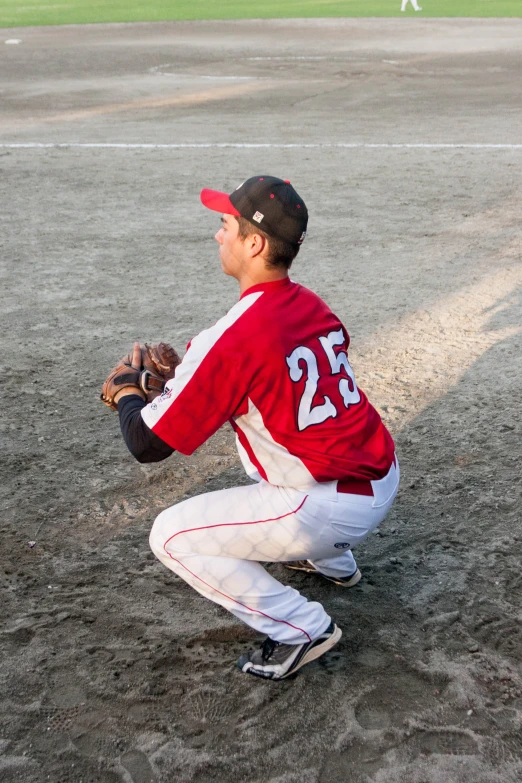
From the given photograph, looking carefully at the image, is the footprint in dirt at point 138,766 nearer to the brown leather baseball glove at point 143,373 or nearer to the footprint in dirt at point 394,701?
the footprint in dirt at point 394,701

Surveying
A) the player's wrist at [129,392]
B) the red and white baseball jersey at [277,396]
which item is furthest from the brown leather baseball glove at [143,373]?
the red and white baseball jersey at [277,396]

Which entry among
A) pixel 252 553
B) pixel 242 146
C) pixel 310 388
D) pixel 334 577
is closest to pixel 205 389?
pixel 310 388

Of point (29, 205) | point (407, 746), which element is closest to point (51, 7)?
point (29, 205)

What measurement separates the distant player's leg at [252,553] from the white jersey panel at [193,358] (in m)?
0.35

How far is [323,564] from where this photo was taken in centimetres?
314

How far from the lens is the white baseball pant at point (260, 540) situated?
8.71 feet

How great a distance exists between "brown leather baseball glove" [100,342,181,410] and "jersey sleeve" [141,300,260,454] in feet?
1.00

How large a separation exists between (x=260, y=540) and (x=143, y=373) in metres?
0.71

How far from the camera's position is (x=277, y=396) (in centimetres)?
257

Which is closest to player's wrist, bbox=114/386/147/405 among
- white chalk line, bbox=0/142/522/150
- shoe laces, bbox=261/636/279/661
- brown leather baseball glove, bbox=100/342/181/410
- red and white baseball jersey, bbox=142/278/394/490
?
brown leather baseball glove, bbox=100/342/181/410

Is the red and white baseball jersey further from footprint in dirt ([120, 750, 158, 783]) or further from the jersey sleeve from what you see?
footprint in dirt ([120, 750, 158, 783])

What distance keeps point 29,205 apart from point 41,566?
18.3ft

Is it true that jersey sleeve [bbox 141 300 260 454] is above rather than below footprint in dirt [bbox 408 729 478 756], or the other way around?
above

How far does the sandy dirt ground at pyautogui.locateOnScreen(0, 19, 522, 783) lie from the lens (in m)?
2.56
